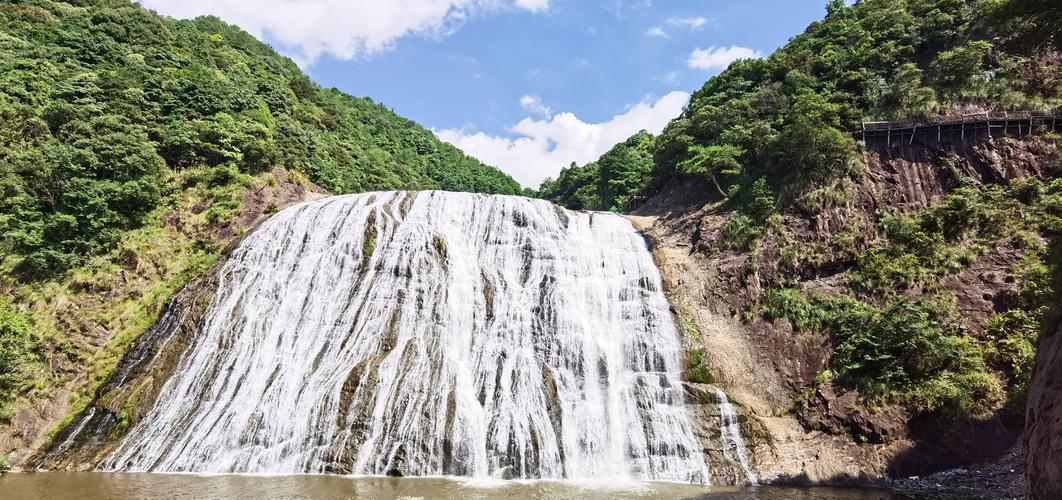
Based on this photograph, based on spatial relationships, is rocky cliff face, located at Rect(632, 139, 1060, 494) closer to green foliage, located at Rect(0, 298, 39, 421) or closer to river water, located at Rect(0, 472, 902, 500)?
river water, located at Rect(0, 472, 902, 500)

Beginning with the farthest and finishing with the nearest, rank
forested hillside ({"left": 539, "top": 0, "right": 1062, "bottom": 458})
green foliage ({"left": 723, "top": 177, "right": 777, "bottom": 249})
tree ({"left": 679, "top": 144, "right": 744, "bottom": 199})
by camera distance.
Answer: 1. tree ({"left": 679, "top": 144, "right": 744, "bottom": 199})
2. green foliage ({"left": 723, "top": 177, "right": 777, "bottom": 249})
3. forested hillside ({"left": 539, "top": 0, "right": 1062, "bottom": 458})

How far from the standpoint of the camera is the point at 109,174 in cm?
2369

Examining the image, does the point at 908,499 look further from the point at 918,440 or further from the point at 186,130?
the point at 186,130

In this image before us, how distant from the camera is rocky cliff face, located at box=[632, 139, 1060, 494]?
579 inches

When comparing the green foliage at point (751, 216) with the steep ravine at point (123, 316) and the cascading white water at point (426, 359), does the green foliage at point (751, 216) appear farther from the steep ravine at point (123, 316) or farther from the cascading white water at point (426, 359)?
the steep ravine at point (123, 316)

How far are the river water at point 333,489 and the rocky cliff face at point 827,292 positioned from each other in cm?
210

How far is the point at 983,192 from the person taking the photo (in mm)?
21766

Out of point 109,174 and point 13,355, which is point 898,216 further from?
point 109,174

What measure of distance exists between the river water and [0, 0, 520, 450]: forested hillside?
16.5ft

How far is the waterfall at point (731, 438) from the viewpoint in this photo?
15.0 metres

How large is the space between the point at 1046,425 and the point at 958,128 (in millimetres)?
22219

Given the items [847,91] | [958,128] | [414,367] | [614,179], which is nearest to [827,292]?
[958,128]

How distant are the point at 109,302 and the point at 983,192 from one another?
125ft

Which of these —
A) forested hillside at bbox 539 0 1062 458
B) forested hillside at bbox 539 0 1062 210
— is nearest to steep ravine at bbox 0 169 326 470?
forested hillside at bbox 539 0 1062 458
